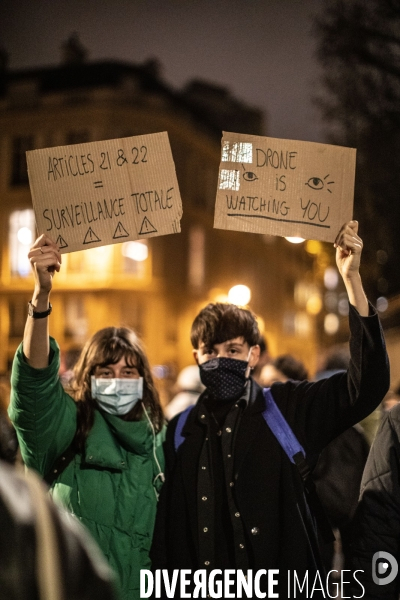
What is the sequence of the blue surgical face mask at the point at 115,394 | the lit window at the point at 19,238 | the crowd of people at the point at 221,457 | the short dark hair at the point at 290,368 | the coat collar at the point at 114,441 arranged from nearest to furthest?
the crowd of people at the point at 221,457 → the coat collar at the point at 114,441 → the blue surgical face mask at the point at 115,394 → the short dark hair at the point at 290,368 → the lit window at the point at 19,238

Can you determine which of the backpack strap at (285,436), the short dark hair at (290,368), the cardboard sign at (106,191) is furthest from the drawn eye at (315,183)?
the short dark hair at (290,368)

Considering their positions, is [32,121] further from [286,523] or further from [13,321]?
[286,523]

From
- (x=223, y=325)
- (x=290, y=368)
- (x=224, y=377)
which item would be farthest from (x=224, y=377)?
(x=290, y=368)

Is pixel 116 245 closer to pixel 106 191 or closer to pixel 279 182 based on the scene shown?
pixel 106 191

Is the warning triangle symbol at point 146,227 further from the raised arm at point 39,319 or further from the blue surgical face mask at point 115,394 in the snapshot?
the blue surgical face mask at point 115,394

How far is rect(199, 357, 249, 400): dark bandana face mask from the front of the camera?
3098 mm

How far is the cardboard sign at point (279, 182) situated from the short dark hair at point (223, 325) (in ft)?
1.29

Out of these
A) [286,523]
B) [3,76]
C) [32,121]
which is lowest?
[286,523]

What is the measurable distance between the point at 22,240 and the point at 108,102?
30.6 ft

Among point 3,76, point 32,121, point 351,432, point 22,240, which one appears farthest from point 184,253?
point 351,432

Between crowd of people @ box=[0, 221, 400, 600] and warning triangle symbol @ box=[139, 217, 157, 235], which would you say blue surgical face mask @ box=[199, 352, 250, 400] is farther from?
warning triangle symbol @ box=[139, 217, 157, 235]

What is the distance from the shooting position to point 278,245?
5672cm

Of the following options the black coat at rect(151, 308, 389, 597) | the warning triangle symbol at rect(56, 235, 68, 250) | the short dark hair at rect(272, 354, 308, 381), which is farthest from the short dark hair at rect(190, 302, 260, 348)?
the short dark hair at rect(272, 354, 308, 381)

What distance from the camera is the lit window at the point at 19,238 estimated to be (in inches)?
1592
